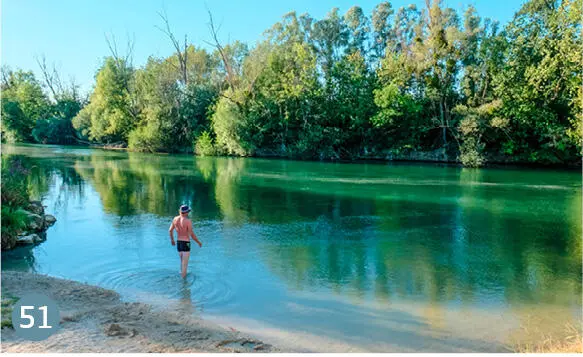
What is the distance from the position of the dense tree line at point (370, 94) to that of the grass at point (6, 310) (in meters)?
36.0

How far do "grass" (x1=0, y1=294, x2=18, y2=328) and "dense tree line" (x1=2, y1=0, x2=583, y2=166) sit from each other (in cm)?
3596

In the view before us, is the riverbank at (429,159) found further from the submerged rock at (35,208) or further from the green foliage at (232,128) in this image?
the submerged rock at (35,208)

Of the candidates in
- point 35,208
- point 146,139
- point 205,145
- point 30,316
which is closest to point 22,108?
point 146,139

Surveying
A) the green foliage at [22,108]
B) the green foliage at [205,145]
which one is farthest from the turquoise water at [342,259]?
the green foliage at [22,108]

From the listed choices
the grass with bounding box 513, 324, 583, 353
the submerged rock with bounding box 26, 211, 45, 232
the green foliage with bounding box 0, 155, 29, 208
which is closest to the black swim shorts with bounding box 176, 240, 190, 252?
the grass with bounding box 513, 324, 583, 353

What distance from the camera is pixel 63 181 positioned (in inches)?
1053

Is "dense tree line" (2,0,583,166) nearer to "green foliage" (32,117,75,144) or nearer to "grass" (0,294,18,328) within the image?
"green foliage" (32,117,75,144)

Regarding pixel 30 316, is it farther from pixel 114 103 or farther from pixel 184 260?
pixel 114 103

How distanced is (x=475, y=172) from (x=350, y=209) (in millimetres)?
19540

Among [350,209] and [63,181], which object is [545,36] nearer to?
[350,209]

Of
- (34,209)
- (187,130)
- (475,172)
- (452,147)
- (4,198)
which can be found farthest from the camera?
(187,130)

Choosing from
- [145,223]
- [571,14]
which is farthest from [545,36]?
[145,223]

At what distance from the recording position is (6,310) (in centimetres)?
672

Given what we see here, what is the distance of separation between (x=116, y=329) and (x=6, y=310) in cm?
183
